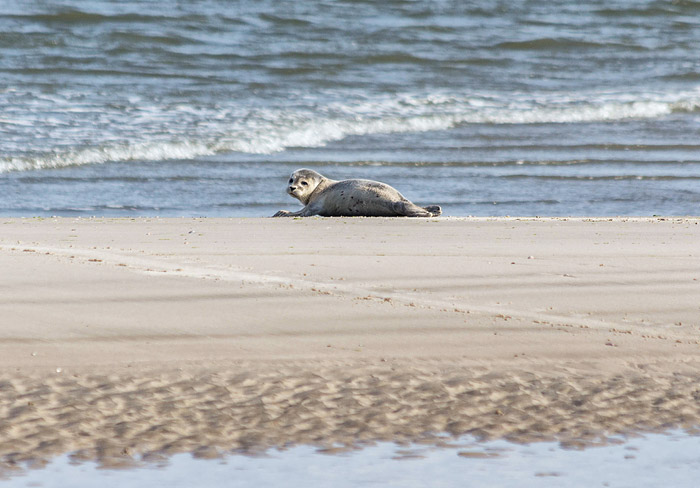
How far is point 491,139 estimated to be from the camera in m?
15.7

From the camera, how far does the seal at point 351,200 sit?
989 centimetres

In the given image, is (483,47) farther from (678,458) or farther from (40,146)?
(678,458)

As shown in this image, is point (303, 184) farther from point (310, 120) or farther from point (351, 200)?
point (310, 120)

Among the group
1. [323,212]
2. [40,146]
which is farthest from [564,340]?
[40,146]

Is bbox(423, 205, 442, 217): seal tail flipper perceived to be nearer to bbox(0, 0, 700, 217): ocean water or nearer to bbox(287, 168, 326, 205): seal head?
bbox(0, 0, 700, 217): ocean water

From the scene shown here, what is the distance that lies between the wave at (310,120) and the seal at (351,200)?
3.68m

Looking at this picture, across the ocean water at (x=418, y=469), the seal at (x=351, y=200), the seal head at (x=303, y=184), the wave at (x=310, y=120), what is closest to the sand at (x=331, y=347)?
the ocean water at (x=418, y=469)

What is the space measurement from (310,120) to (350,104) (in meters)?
1.62

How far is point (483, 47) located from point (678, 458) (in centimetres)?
2028

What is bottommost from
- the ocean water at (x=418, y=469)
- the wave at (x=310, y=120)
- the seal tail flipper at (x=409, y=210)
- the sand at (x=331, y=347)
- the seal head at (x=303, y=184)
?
the ocean water at (x=418, y=469)

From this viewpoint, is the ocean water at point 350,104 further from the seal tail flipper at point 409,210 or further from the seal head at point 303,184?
the seal tail flipper at point 409,210

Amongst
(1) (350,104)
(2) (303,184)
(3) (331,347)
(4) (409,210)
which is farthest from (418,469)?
(1) (350,104)

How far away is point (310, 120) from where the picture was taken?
1606 cm

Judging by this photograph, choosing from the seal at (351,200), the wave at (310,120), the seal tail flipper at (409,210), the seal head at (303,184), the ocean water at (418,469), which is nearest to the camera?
the ocean water at (418,469)
